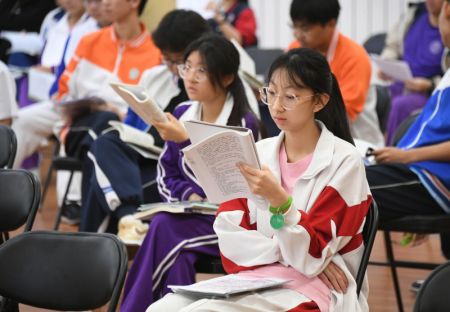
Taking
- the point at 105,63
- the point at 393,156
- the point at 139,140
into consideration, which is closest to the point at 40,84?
the point at 105,63

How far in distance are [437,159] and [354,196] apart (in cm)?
107

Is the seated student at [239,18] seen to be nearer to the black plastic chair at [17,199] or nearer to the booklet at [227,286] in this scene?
the black plastic chair at [17,199]

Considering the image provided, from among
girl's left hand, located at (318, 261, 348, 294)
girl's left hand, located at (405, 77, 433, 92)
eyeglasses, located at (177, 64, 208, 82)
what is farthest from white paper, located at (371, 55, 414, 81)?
girl's left hand, located at (318, 261, 348, 294)

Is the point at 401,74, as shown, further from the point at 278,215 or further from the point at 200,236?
the point at 278,215

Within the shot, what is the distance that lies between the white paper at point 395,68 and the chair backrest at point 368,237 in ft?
9.29

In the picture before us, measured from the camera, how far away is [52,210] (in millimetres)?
6016

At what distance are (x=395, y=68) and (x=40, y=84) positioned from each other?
2.51 m

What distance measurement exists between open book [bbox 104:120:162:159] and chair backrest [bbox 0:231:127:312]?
118cm

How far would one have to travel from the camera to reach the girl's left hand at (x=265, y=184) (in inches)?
91.5

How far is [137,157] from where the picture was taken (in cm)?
416

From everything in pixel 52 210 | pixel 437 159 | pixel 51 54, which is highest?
pixel 437 159

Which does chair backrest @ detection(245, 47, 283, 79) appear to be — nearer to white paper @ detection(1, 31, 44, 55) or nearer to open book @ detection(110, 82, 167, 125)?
white paper @ detection(1, 31, 44, 55)

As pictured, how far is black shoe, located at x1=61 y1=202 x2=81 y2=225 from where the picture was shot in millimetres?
5500

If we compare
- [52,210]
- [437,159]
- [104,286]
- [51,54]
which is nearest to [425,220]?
[437,159]
